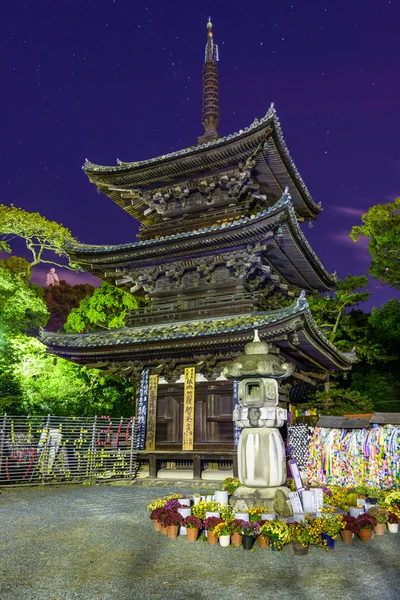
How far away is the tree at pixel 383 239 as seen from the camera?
31641mm

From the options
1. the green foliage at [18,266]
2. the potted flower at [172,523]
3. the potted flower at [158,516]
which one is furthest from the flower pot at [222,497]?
the green foliage at [18,266]

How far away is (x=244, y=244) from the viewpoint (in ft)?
64.2

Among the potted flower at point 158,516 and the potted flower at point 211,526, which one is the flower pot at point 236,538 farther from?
the potted flower at point 158,516

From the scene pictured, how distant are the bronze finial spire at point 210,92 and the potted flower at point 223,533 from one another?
61.5 ft

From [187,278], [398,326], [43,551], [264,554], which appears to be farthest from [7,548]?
[398,326]

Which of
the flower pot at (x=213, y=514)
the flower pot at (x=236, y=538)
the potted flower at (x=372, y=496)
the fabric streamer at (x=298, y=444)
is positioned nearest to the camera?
the flower pot at (x=236, y=538)

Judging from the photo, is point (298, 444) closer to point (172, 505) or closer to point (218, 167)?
point (172, 505)

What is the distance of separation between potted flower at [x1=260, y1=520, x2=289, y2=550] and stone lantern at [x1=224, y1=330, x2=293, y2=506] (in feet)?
6.11

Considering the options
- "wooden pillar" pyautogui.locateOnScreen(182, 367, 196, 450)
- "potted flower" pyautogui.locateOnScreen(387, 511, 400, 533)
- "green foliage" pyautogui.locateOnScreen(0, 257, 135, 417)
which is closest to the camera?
"potted flower" pyautogui.locateOnScreen(387, 511, 400, 533)

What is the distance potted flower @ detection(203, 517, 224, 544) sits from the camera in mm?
8977

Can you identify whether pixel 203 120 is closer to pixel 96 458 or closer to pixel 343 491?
pixel 96 458

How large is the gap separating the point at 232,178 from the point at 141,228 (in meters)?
5.36

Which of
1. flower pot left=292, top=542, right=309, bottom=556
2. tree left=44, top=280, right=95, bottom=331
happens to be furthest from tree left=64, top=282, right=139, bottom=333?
tree left=44, top=280, right=95, bottom=331

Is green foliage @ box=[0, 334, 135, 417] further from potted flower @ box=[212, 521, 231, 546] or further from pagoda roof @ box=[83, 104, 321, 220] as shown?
potted flower @ box=[212, 521, 231, 546]
